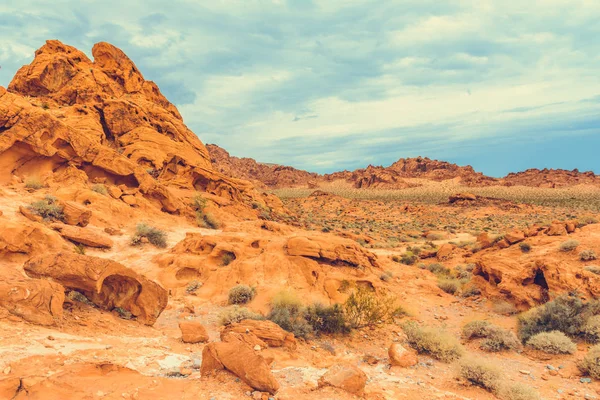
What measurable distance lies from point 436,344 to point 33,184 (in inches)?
772

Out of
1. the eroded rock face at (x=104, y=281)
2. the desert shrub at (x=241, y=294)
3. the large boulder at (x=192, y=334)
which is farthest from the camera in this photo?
the desert shrub at (x=241, y=294)

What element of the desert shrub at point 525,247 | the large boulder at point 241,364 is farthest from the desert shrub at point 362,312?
the desert shrub at point 525,247

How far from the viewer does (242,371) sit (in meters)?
5.11

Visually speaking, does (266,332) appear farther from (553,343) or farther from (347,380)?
(553,343)

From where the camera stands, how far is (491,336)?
8867mm

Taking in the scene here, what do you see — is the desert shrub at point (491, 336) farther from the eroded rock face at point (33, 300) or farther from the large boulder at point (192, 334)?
the eroded rock face at point (33, 300)

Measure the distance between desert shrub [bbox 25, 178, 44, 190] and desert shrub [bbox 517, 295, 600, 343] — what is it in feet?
69.9

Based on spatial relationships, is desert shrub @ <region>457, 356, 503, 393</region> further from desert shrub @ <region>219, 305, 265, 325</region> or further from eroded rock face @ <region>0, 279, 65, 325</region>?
eroded rock face @ <region>0, 279, 65, 325</region>

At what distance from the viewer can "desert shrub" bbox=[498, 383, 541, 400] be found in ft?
18.2

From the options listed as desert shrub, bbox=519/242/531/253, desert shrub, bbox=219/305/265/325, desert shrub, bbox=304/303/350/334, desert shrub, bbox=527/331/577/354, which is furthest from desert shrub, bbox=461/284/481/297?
desert shrub, bbox=219/305/265/325

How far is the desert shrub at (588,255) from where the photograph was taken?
37.4ft

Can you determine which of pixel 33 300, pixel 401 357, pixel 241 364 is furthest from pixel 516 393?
pixel 33 300

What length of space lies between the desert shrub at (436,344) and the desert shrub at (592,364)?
2168 millimetres

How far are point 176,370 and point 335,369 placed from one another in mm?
2544
